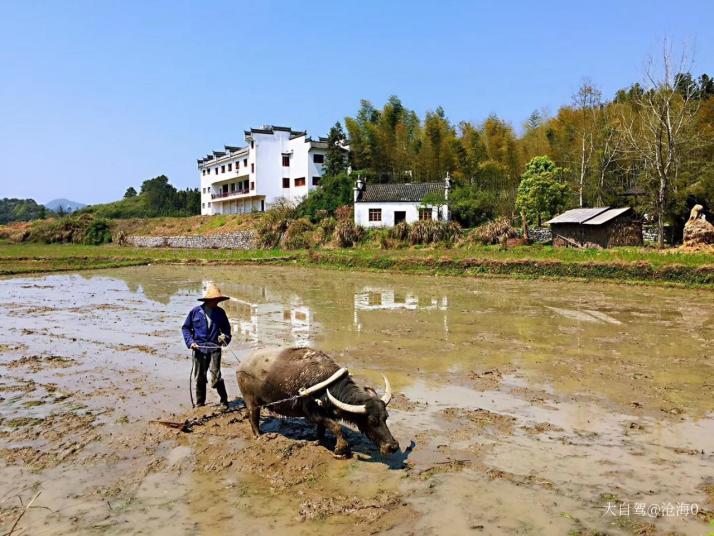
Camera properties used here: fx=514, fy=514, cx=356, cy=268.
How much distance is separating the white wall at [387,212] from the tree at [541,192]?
20.1ft

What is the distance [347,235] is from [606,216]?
16.0 metres

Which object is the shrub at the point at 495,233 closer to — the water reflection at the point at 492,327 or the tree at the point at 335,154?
the water reflection at the point at 492,327

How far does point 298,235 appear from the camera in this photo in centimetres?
3753

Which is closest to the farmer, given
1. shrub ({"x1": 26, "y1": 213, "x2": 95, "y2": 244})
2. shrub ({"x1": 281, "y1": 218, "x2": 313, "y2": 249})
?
shrub ({"x1": 281, "y1": 218, "x2": 313, "y2": 249})

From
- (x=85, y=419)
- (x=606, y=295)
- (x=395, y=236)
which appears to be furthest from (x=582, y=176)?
(x=85, y=419)

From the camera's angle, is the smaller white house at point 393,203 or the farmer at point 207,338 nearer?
the farmer at point 207,338

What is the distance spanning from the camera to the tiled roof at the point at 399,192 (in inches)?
1502

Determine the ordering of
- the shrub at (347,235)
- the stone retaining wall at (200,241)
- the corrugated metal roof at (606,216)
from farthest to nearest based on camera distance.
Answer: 1. the stone retaining wall at (200,241)
2. the shrub at (347,235)
3. the corrugated metal roof at (606,216)

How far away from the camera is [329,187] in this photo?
42.6 m

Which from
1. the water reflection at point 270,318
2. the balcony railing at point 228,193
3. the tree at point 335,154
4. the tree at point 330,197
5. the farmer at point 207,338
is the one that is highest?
the tree at point 335,154

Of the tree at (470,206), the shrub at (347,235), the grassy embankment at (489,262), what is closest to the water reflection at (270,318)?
the grassy embankment at (489,262)

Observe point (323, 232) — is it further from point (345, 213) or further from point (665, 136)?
point (665, 136)

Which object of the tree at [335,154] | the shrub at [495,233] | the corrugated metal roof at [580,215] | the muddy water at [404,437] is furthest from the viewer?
the tree at [335,154]

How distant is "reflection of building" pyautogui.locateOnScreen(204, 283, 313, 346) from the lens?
11.1 meters
